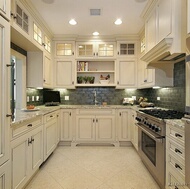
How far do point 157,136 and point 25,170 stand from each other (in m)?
1.67

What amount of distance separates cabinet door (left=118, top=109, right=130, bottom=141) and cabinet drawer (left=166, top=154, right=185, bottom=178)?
2.14m

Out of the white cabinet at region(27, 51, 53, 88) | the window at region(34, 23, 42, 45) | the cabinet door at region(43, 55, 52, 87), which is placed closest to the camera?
the window at region(34, 23, 42, 45)

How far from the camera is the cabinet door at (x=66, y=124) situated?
421cm

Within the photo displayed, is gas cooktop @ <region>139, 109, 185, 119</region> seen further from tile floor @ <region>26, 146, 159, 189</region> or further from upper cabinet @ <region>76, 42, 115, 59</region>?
upper cabinet @ <region>76, 42, 115, 59</region>

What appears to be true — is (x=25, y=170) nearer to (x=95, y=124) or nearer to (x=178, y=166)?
(x=178, y=166)

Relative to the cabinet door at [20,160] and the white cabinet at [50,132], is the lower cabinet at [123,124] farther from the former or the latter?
the cabinet door at [20,160]

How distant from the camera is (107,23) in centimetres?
364

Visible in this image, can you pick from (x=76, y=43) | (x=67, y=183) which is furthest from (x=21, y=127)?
(x=76, y=43)

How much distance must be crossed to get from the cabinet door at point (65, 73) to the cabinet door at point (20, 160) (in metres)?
2.36

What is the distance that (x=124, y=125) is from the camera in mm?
4176

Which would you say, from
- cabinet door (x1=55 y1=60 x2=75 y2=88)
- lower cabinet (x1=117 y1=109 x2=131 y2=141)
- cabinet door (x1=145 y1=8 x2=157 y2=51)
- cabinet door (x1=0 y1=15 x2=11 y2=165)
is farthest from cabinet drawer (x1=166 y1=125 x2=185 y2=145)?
cabinet door (x1=55 y1=60 x2=75 y2=88)

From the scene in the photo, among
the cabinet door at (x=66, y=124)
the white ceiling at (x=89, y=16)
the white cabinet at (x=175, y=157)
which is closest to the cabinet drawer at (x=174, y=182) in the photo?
the white cabinet at (x=175, y=157)

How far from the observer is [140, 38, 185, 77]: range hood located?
211 centimetres

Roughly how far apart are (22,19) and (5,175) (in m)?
2.11
